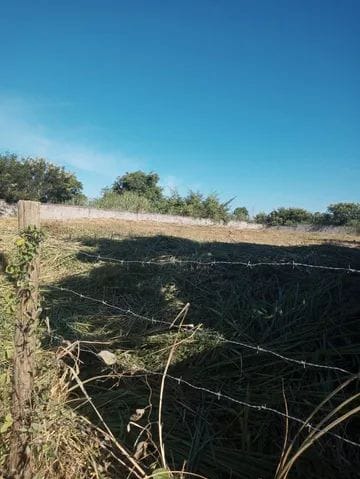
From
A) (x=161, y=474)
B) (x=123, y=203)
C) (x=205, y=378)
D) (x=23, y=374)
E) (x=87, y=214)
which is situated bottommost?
(x=161, y=474)

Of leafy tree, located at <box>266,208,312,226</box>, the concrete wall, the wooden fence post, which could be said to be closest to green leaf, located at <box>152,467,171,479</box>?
the wooden fence post

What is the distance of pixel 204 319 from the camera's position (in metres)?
3.32

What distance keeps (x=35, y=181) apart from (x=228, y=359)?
32091 mm

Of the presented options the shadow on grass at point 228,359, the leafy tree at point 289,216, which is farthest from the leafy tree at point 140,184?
the shadow on grass at point 228,359

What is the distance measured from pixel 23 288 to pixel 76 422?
0.81 meters

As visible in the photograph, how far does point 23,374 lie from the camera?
2039mm

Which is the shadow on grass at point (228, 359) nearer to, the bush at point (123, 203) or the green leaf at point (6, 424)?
the green leaf at point (6, 424)

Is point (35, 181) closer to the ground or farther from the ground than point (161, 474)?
farther from the ground

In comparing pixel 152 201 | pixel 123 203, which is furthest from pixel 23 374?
pixel 152 201

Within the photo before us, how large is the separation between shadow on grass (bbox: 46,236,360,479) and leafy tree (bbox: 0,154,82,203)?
85.6 feet

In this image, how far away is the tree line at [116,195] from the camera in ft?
96.7

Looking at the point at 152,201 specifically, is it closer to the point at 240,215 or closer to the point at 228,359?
the point at 240,215

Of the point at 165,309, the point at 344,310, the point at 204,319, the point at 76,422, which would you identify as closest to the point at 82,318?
the point at 165,309

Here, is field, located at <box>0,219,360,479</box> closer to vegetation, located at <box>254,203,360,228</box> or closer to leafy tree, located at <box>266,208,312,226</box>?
vegetation, located at <box>254,203,360,228</box>
